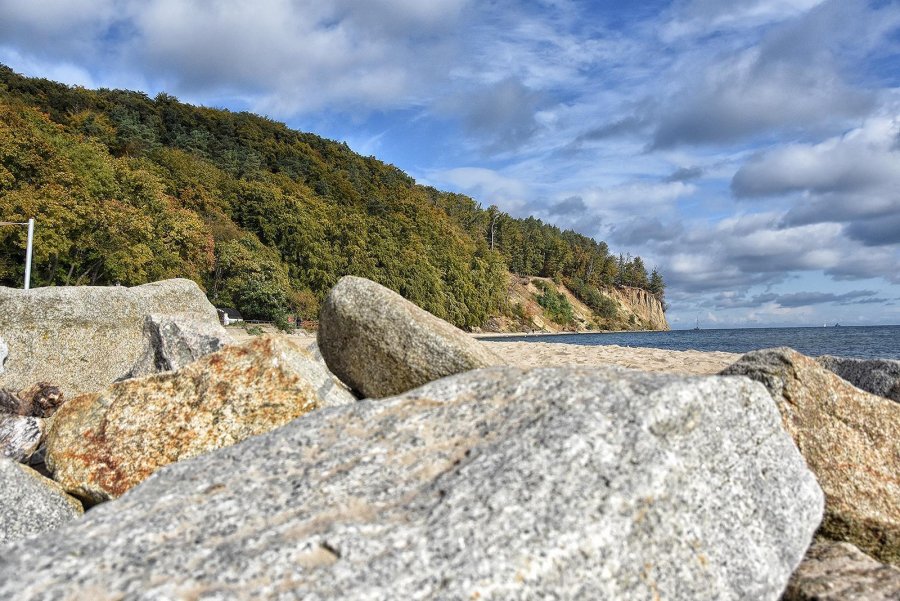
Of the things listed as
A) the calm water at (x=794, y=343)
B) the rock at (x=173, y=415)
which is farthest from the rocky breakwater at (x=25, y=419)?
the calm water at (x=794, y=343)

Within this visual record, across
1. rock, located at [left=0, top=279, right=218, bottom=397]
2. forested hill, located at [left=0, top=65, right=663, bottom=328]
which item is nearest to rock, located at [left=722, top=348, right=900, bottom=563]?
rock, located at [left=0, top=279, right=218, bottom=397]

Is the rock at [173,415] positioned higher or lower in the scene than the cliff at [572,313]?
lower

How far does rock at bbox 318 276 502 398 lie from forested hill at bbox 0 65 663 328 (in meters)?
33.3

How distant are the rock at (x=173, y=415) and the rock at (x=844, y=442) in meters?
4.60

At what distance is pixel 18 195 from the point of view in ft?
110

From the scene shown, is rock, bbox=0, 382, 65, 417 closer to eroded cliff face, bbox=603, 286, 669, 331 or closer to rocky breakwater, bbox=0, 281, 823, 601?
rocky breakwater, bbox=0, 281, 823, 601

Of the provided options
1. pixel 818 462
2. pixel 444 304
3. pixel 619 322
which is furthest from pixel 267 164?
pixel 818 462

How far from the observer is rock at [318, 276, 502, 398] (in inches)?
286

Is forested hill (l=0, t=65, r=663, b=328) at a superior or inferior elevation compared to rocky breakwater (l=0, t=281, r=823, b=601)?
superior

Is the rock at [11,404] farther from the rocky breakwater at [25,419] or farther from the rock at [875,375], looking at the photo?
the rock at [875,375]

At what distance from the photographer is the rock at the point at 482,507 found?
2.63 metres

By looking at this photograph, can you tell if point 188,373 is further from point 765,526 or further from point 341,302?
point 765,526

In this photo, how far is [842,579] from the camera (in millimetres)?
4086

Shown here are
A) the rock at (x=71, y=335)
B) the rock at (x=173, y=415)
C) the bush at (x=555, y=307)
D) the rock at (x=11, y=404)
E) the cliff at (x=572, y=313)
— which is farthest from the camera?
the bush at (x=555, y=307)
